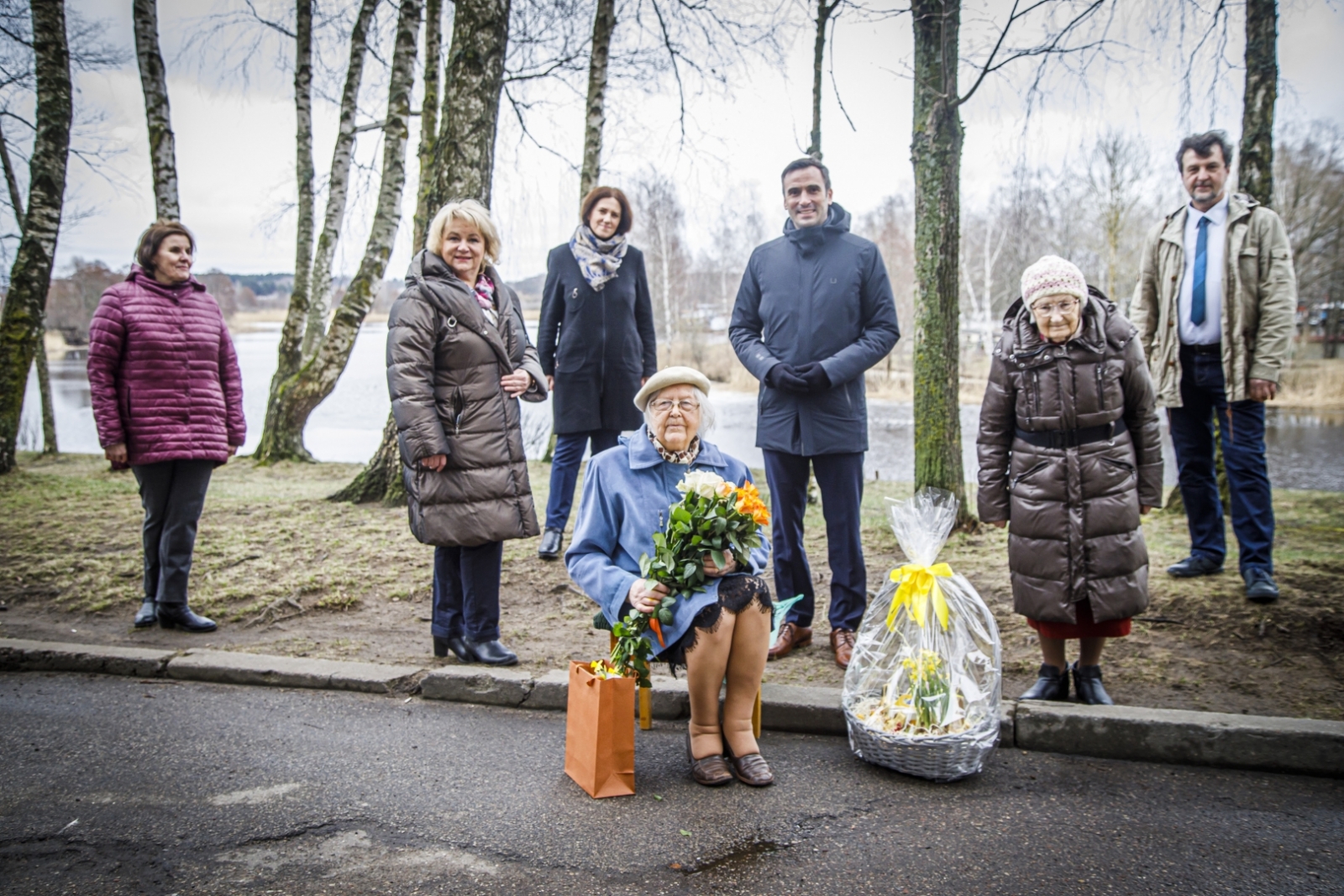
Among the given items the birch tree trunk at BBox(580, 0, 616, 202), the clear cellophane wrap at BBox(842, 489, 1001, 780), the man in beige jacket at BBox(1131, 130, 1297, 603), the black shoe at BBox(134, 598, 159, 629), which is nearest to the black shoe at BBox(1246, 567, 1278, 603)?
the man in beige jacket at BBox(1131, 130, 1297, 603)

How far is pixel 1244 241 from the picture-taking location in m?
4.84

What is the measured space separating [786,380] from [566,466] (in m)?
2.44

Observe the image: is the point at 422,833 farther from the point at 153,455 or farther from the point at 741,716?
the point at 153,455

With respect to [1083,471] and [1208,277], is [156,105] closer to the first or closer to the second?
[1208,277]

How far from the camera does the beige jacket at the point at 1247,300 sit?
4.71 m

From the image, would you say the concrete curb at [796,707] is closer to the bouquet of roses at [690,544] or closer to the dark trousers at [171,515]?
the dark trousers at [171,515]

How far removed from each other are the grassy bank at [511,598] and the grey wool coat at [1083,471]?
24.7 inches

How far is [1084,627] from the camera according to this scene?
373 centimetres

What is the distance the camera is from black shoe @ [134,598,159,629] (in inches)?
200

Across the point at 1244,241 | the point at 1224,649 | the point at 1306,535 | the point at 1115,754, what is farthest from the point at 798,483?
the point at 1306,535

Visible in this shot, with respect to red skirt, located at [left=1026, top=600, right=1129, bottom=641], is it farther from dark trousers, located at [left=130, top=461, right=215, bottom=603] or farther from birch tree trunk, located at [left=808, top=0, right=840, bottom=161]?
birch tree trunk, located at [left=808, top=0, right=840, bottom=161]

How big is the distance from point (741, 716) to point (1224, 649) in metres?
2.59

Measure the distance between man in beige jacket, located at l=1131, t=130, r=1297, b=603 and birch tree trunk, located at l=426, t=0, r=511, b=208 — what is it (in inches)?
196

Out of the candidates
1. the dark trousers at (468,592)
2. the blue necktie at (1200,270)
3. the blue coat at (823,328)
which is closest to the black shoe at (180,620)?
the dark trousers at (468,592)
